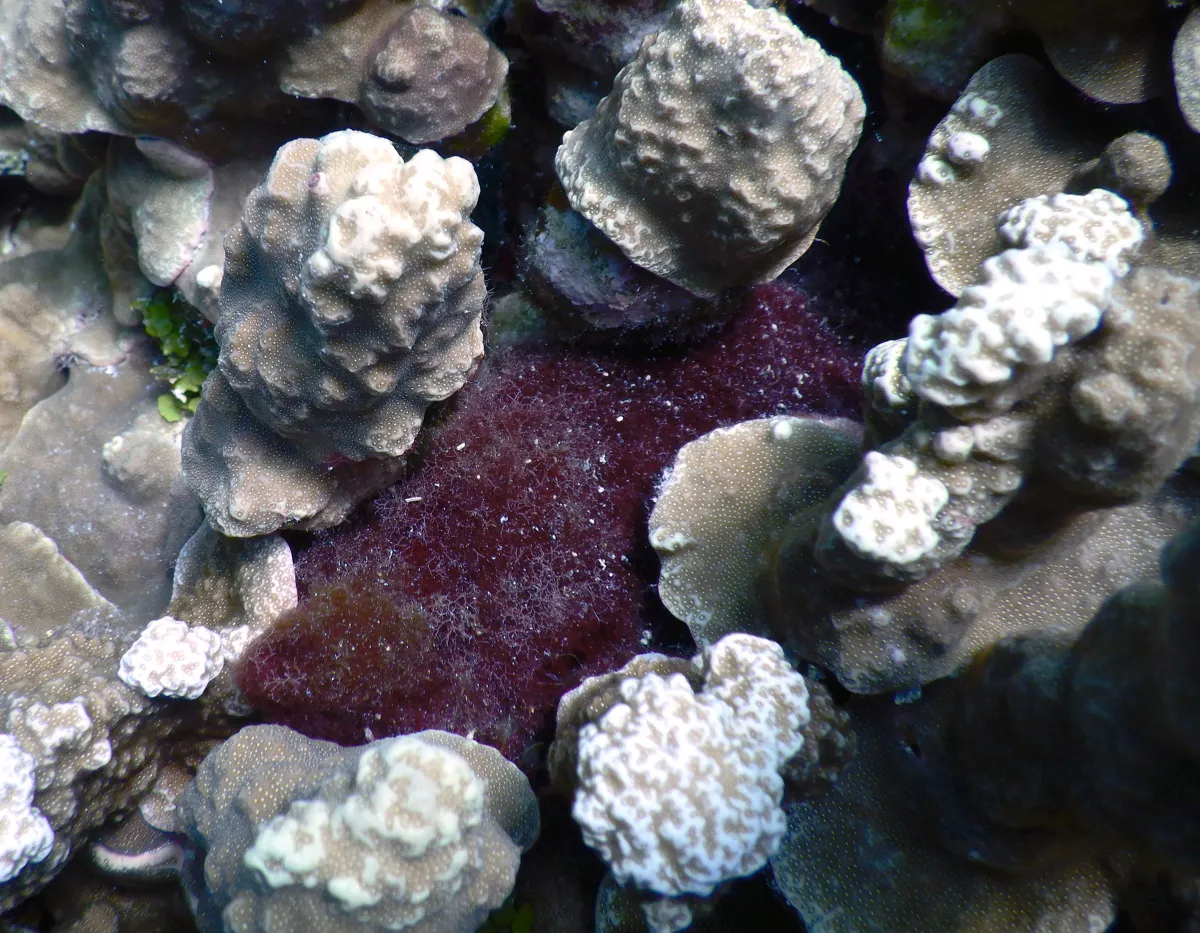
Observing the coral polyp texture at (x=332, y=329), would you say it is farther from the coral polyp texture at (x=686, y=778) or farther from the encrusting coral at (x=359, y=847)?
the coral polyp texture at (x=686, y=778)

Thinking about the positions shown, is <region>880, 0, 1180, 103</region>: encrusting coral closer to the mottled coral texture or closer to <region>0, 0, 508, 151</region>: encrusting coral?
the mottled coral texture

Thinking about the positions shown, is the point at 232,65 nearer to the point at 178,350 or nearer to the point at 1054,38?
the point at 178,350

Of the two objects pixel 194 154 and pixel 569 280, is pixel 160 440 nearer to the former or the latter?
pixel 194 154

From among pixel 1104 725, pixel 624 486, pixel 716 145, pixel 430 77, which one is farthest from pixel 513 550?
pixel 430 77

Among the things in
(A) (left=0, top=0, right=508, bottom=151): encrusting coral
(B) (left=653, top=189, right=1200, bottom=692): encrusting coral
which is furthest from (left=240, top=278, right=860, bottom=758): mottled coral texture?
(A) (left=0, top=0, right=508, bottom=151): encrusting coral

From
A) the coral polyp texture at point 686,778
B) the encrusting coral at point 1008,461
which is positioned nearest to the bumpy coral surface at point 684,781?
the coral polyp texture at point 686,778

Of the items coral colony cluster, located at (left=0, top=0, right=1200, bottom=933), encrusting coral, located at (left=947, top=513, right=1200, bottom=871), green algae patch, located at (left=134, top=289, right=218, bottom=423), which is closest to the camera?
encrusting coral, located at (left=947, top=513, right=1200, bottom=871)
